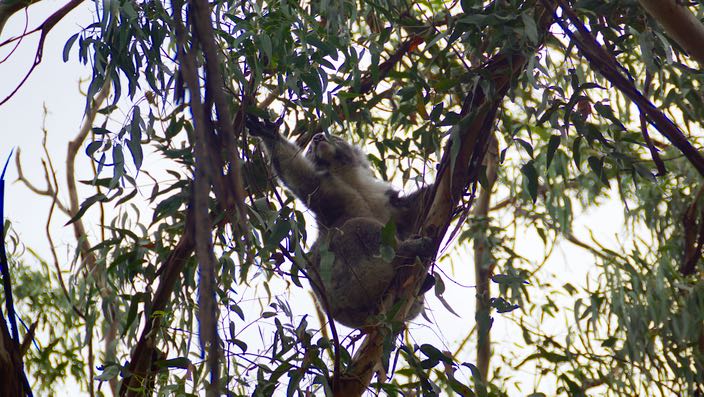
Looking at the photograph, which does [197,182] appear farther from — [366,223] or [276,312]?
[366,223]

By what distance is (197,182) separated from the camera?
0.79 metres

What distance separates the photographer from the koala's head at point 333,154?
4188 millimetres

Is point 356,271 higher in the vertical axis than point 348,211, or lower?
lower

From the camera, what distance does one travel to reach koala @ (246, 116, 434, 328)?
334 cm

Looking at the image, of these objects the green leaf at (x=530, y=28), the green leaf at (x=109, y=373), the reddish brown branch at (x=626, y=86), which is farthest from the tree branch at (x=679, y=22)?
the green leaf at (x=109, y=373)

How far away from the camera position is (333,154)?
13.9 feet

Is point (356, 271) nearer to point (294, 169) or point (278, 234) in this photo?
point (294, 169)

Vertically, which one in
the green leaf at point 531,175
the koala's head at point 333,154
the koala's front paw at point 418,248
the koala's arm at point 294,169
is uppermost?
the koala's head at point 333,154

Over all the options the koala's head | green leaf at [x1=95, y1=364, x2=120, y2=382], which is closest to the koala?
the koala's head

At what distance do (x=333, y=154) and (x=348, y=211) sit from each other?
→ 1.34 feet

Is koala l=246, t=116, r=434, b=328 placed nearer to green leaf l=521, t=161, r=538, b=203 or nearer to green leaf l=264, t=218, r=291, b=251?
green leaf l=521, t=161, r=538, b=203

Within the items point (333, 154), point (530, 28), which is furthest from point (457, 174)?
point (333, 154)

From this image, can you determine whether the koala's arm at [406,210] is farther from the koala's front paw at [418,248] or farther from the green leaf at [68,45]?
the green leaf at [68,45]

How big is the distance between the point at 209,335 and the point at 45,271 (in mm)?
4175
